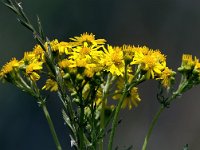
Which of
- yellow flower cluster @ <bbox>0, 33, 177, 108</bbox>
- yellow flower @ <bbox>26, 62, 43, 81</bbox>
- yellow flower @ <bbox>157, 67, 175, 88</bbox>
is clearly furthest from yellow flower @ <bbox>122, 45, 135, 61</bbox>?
yellow flower @ <bbox>26, 62, 43, 81</bbox>

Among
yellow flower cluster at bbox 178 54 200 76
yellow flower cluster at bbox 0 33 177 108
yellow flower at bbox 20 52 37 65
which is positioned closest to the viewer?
yellow flower cluster at bbox 0 33 177 108

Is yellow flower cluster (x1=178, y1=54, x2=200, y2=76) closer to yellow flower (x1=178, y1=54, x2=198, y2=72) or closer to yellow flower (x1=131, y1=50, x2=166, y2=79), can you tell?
yellow flower (x1=178, y1=54, x2=198, y2=72)

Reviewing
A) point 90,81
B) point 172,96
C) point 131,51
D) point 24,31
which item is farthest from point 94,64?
point 24,31

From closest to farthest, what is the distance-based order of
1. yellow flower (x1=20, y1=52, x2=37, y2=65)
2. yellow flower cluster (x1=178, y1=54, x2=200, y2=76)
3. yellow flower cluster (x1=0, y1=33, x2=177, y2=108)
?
yellow flower cluster (x1=0, y1=33, x2=177, y2=108), yellow flower (x1=20, y1=52, x2=37, y2=65), yellow flower cluster (x1=178, y1=54, x2=200, y2=76)

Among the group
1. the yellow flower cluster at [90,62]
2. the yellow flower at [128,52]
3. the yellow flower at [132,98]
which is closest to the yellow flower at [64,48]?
the yellow flower cluster at [90,62]

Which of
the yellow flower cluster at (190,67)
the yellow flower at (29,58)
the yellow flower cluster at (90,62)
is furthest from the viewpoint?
the yellow flower cluster at (190,67)

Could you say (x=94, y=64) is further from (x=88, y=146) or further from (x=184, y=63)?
(x=184, y=63)

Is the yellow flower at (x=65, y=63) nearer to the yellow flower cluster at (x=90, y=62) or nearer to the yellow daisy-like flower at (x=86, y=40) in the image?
the yellow flower cluster at (x=90, y=62)

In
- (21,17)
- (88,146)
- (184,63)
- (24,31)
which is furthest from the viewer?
(24,31)
